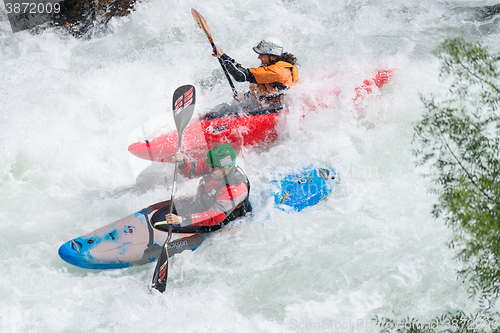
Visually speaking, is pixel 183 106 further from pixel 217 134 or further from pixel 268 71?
pixel 268 71

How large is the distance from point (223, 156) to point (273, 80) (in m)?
1.83

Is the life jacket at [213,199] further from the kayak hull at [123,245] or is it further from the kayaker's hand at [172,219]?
the kayaker's hand at [172,219]

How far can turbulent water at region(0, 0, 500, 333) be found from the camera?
12.6 feet

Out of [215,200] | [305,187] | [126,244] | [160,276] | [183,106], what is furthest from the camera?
[183,106]

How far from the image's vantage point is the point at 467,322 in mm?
3287

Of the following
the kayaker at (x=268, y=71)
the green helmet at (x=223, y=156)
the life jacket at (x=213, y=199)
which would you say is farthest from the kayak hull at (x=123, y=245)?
the kayaker at (x=268, y=71)

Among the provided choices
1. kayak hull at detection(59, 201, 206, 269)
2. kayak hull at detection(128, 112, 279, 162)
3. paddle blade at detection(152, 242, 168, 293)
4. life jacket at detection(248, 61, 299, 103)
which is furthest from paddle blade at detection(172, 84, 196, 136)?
paddle blade at detection(152, 242, 168, 293)

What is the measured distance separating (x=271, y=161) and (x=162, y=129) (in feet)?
4.74

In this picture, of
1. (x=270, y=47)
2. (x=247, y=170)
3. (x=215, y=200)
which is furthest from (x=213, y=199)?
(x=270, y=47)

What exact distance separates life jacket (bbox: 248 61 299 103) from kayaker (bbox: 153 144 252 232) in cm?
163

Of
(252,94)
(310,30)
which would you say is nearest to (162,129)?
(252,94)

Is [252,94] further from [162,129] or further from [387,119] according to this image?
[387,119]

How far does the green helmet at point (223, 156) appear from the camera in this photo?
3.86 metres

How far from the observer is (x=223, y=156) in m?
3.86
